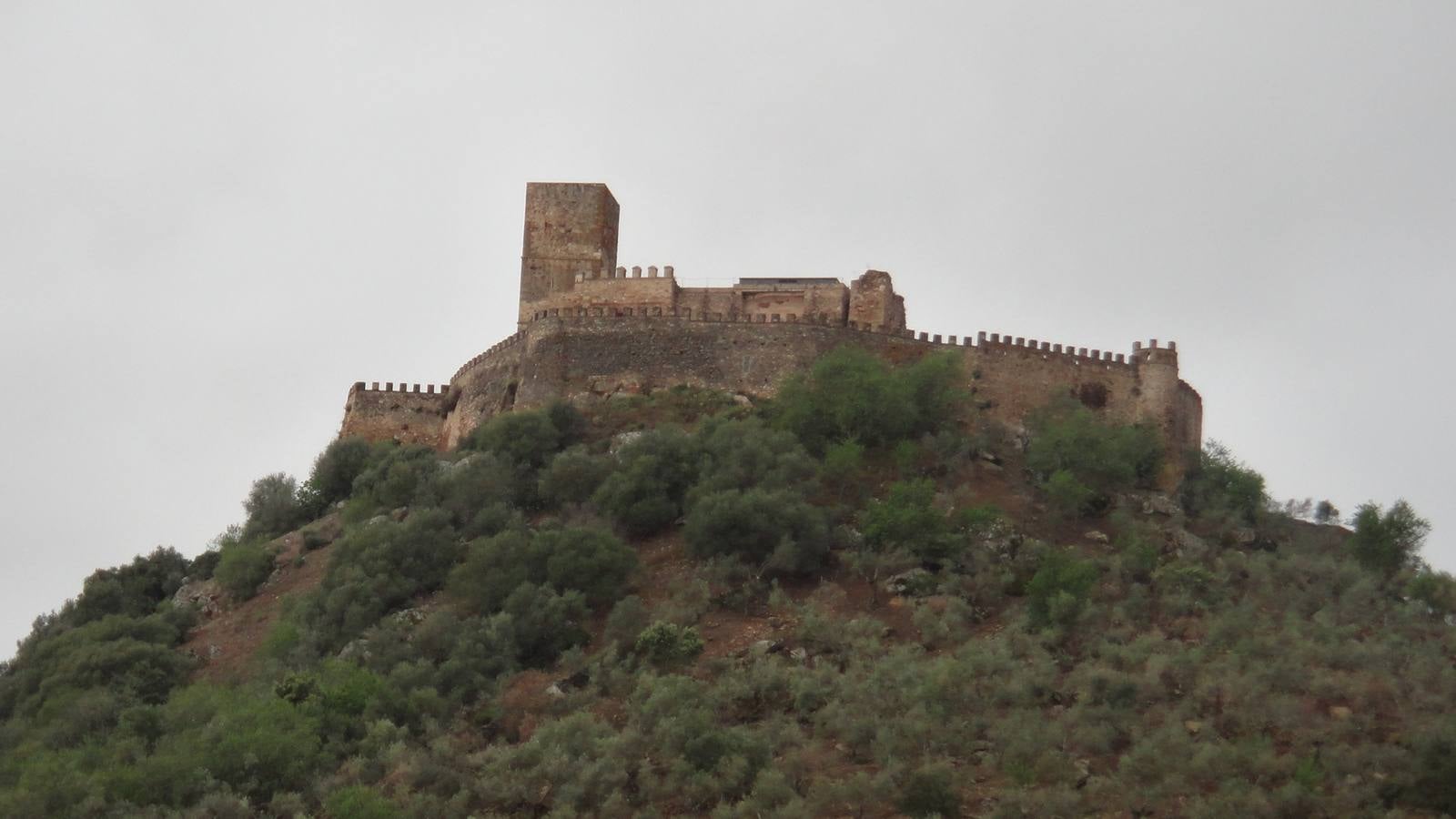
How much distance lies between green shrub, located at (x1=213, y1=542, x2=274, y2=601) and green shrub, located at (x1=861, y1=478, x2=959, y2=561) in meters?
12.7

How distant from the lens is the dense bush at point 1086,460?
154 feet

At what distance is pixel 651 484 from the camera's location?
46.1 m

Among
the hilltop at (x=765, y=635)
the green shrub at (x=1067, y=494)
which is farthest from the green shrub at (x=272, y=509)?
the green shrub at (x=1067, y=494)

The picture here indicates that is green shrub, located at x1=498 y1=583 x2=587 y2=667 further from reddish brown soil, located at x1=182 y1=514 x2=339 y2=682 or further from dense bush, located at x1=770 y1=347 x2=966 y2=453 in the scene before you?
dense bush, located at x1=770 y1=347 x2=966 y2=453

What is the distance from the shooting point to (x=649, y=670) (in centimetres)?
3975

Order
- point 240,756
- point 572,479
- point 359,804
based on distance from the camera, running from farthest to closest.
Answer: point 572,479
point 240,756
point 359,804

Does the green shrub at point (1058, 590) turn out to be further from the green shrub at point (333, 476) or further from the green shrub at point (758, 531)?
the green shrub at point (333, 476)

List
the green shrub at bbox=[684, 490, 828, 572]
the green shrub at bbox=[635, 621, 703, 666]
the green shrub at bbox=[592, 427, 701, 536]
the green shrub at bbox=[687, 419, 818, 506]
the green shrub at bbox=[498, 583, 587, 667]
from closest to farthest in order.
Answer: the green shrub at bbox=[635, 621, 703, 666], the green shrub at bbox=[498, 583, 587, 667], the green shrub at bbox=[684, 490, 828, 572], the green shrub at bbox=[687, 419, 818, 506], the green shrub at bbox=[592, 427, 701, 536]

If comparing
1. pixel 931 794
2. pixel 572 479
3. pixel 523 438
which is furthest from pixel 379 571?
pixel 931 794

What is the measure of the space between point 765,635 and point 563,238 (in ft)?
55.4

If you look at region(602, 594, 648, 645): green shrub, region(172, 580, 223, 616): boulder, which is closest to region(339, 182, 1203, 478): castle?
region(172, 580, 223, 616): boulder

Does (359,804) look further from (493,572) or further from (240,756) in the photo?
(493,572)

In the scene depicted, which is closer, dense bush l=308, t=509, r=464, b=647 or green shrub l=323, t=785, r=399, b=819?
green shrub l=323, t=785, r=399, b=819

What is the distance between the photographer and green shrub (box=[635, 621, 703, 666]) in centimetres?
4031
